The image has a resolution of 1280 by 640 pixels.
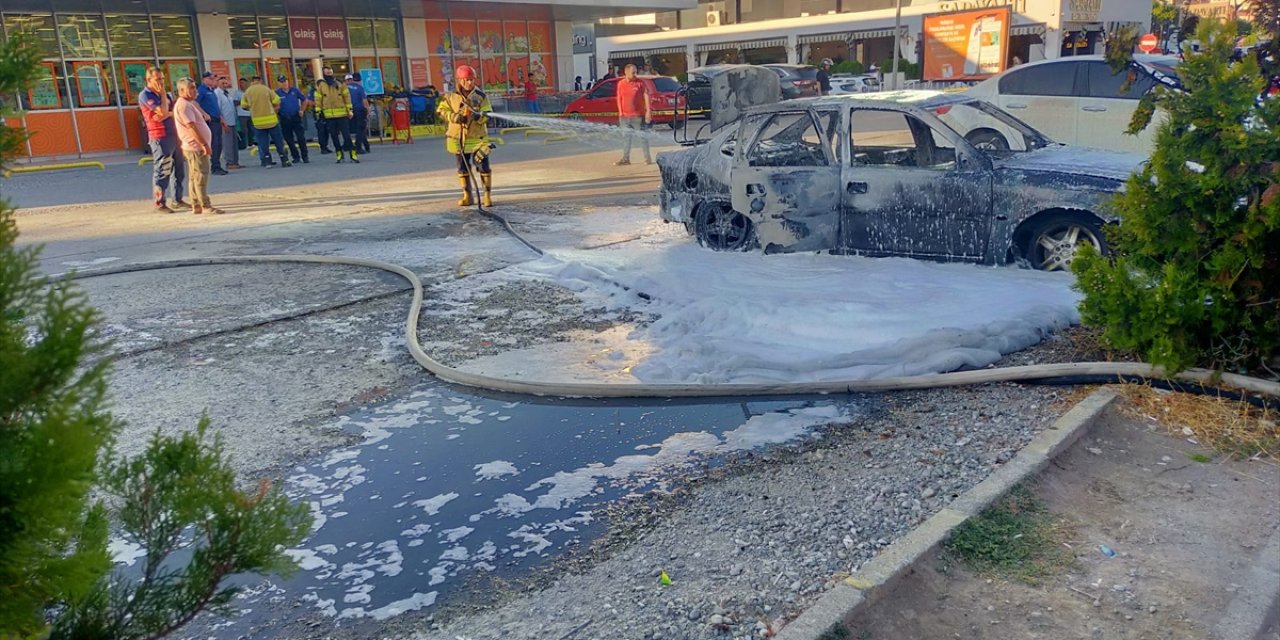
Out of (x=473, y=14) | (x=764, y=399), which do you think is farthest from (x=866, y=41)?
(x=764, y=399)

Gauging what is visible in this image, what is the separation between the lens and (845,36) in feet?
156

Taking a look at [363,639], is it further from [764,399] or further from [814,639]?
[764,399]

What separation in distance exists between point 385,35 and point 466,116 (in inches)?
745

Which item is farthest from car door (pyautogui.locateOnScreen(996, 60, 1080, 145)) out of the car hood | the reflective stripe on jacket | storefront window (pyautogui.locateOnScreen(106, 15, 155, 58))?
storefront window (pyautogui.locateOnScreen(106, 15, 155, 58))

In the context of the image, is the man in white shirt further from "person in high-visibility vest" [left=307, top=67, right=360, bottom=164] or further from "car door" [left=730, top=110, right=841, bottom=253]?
"car door" [left=730, top=110, right=841, bottom=253]

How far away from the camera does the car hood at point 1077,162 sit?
280 inches

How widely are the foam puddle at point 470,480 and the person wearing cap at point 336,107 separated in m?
15.5

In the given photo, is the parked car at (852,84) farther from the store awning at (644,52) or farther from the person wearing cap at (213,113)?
the person wearing cap at (213,113)

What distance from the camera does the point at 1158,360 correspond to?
4.85 meters

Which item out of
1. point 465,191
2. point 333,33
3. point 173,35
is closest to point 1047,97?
point 465,191

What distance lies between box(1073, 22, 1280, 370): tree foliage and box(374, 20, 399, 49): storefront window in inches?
1073

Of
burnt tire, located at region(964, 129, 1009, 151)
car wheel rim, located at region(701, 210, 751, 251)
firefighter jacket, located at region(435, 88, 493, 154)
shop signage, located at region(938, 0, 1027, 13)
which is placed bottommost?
car wheel rim, located at region(701, 210, 751, 251)

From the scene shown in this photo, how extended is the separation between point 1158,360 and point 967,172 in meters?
2.98

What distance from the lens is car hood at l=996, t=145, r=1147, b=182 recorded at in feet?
23.3
